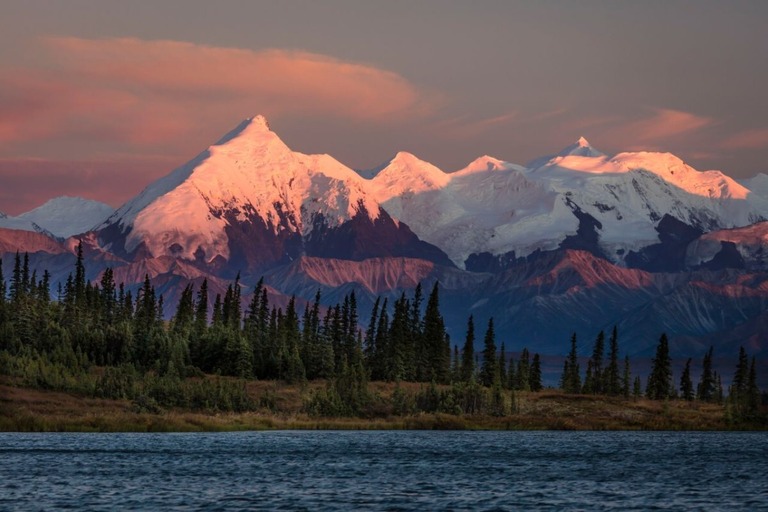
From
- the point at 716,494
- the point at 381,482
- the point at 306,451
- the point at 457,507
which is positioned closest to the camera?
the point at 457,507

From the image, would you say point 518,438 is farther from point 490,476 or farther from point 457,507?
point 457,507

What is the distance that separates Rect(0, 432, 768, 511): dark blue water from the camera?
89.9 meters

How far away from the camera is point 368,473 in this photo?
113750 millimetres

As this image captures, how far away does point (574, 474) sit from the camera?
378 feet

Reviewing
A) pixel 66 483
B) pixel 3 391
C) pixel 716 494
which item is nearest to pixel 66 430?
pixel 3 391

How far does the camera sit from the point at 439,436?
181500 millimetres

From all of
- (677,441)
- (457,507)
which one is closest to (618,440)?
(677,441)

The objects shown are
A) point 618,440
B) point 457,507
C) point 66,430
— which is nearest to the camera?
point 457,507

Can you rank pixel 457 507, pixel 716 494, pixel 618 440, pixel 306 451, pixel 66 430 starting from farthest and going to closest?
1. pixel 618 440
2. pixel 66 430
3. pixel 306 451
4. pixel 716 494
5. pixel 457 507

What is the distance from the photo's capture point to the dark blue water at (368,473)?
89.9 m

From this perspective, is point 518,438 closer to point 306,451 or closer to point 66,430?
point 306,451

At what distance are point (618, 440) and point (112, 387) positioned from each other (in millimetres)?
69222

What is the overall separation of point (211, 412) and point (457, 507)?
10443cm

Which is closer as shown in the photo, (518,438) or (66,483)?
(66,483)
